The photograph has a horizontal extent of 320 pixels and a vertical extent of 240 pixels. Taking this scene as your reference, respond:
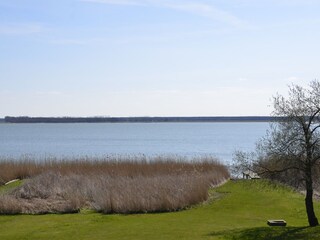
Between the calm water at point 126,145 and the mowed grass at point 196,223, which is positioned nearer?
the mowed grass at point 196,223

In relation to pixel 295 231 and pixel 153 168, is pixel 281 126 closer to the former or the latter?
pixel 295 231

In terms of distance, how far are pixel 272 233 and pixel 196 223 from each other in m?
2.82

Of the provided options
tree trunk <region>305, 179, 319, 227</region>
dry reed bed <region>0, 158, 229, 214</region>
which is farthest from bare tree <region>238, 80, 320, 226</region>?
dry reed bed <region>0, 158, 229, 214</region>

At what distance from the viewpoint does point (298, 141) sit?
14.3 m

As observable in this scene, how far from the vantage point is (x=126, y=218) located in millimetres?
17812

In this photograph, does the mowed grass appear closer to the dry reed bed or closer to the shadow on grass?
the shadow on grass

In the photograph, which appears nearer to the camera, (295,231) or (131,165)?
(295,231)

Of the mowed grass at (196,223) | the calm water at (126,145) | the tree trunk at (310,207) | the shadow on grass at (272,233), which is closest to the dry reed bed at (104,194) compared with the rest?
the mowed grass at (196,223)

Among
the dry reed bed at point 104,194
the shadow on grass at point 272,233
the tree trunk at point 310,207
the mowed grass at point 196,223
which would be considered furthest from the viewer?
the dry reed bed at point 104,194

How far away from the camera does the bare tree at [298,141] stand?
14.2 meters

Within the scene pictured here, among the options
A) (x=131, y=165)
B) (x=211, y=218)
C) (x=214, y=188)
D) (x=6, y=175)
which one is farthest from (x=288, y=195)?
(x=6, y=175)

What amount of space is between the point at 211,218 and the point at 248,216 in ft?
4.15

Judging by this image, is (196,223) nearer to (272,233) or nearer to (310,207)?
(272,233)

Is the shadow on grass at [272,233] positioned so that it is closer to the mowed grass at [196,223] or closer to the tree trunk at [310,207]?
the mowed grass at [196,223]
